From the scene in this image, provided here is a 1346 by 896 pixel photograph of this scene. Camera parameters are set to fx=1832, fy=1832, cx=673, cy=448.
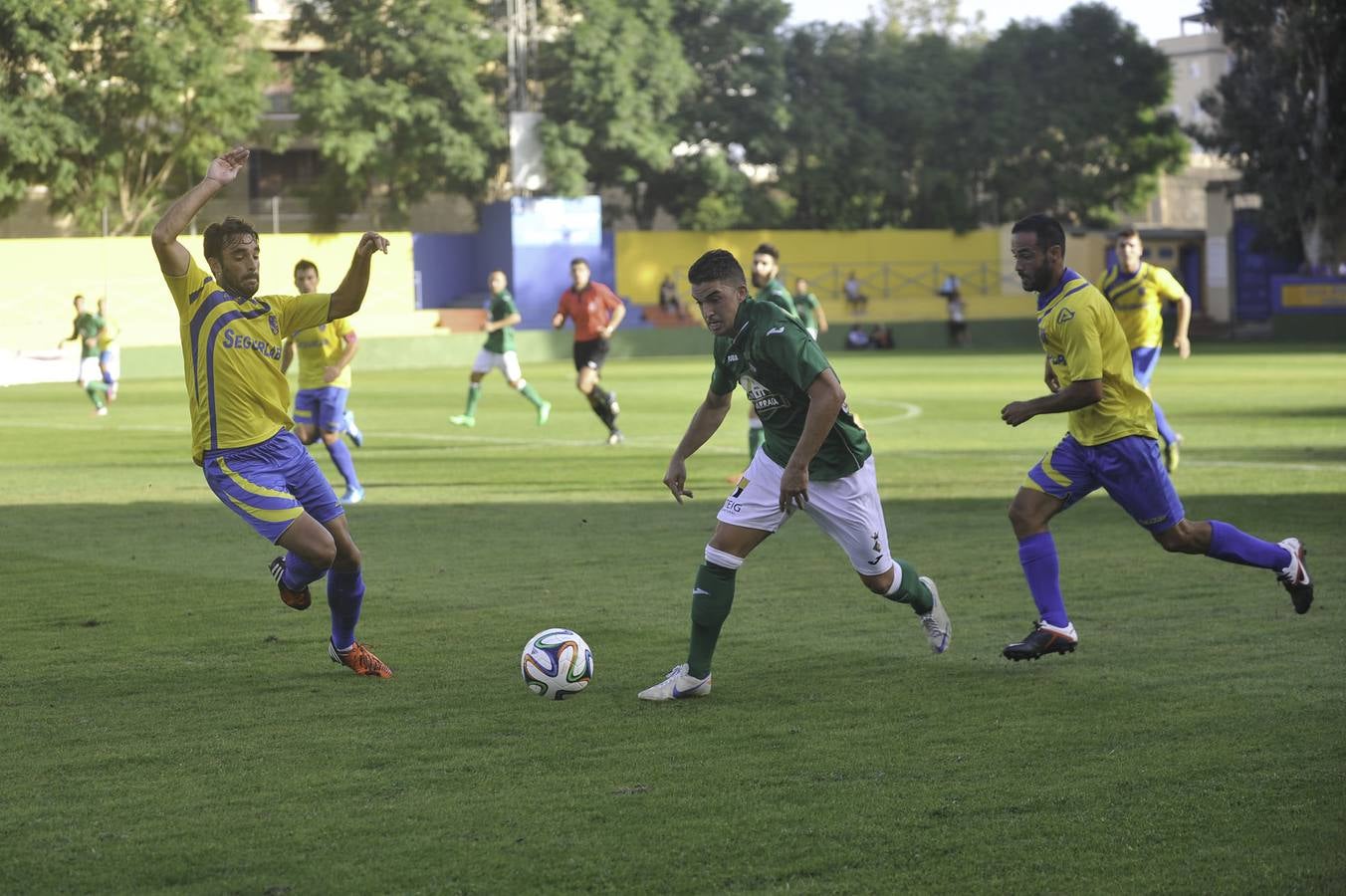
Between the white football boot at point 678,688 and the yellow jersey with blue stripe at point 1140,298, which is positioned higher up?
the yellow jersey with blue stripe at point 1140,298

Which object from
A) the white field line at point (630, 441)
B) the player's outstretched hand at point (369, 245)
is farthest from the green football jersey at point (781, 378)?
the white field line at point (630, 441)

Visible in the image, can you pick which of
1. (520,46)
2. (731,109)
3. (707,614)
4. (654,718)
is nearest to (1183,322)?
(707,614)

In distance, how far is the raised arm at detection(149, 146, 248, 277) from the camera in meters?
7.54

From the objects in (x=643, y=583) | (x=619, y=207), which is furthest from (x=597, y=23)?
(x=643, y=583)

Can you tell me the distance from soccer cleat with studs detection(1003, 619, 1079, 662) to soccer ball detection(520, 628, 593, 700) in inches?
79.4

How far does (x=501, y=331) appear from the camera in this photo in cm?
2402

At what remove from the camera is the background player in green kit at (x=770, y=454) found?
7.46m

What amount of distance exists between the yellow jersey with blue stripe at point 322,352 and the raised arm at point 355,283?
7.49 m

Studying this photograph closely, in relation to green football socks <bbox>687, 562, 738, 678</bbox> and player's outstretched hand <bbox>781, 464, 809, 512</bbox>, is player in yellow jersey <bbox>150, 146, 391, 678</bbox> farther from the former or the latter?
player's outstretched hand <bbox>781, 464, 809, 512</bbox>

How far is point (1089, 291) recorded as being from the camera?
8.42 metres

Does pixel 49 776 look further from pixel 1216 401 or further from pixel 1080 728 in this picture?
pixel 1216 401

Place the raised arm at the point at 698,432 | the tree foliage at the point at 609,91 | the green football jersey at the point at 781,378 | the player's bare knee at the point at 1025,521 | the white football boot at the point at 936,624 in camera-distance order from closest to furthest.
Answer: the green football jersey at the point at 781,378
the raised arm at the point at 698,432
the white football boot at the point at 936,624
the player's bare knee at the point at 1025,521
the tree foliage at the point at 609,91

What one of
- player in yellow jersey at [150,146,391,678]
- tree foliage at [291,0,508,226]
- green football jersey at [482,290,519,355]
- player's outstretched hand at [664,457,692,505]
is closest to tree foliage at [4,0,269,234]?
tree foliage at [291,0,508,226]

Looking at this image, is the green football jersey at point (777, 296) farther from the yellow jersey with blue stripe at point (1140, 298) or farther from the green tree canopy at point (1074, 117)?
the green tree canopy at point (1074, 117)
